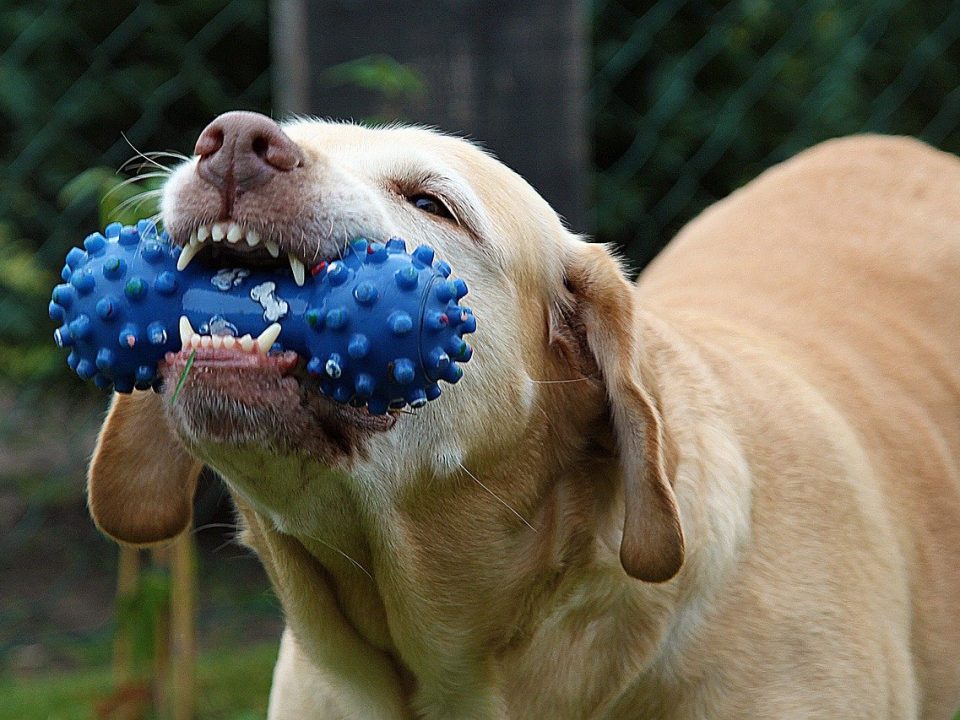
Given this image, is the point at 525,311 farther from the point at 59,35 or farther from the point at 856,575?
the point at 59,35

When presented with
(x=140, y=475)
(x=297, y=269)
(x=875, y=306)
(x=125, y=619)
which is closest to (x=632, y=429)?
(x=297, y=269)

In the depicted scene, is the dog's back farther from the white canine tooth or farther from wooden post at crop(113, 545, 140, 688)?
wooden post at crop(113, 545, 140, 688)

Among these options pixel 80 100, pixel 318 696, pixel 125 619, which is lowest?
→ pixel 125 619

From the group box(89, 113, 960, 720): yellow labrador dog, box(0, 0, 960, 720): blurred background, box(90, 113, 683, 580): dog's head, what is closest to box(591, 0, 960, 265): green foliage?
box(0, 0, 960, 720): blurred background

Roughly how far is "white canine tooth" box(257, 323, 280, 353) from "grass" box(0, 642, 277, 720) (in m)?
2.32

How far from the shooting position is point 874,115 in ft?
19.5

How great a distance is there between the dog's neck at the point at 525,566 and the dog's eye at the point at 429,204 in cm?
47

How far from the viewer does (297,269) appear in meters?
2.01

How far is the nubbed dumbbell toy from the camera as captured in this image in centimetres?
193

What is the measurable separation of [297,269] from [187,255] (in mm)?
182

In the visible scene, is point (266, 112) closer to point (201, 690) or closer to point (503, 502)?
point (201, 690)

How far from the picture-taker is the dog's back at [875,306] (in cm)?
307

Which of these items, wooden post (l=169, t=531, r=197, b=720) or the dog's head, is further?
wooden post (l=169, t=531, r=197, b=720)

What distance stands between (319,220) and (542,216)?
70cm
